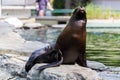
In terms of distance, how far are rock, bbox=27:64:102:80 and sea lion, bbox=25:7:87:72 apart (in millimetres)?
121

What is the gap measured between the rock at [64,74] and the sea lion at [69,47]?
12 cm

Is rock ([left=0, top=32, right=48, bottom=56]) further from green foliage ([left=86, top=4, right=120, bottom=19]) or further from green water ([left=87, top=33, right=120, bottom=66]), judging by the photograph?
green foliage ([left=86, top=4, right=120, bottom=19])

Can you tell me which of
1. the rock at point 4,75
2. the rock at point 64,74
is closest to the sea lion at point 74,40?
the rock at point 64,74

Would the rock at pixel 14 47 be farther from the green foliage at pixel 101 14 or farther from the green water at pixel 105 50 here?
the green foliage at pixel 101 14

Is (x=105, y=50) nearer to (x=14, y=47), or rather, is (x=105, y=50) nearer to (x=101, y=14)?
(x=14, y=47)

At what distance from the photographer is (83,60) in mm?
5809

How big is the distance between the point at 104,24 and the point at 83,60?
11.8 m

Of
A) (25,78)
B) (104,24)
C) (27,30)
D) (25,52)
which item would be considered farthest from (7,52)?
(104,24)

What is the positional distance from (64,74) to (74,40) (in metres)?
0.60

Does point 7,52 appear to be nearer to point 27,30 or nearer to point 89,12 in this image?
point 27,30

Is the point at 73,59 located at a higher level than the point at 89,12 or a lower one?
higher

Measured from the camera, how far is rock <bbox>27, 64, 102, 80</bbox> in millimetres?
5238

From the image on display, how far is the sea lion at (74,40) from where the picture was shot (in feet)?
18.6

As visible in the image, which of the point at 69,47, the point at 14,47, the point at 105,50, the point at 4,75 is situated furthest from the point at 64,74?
the point at 105,50
